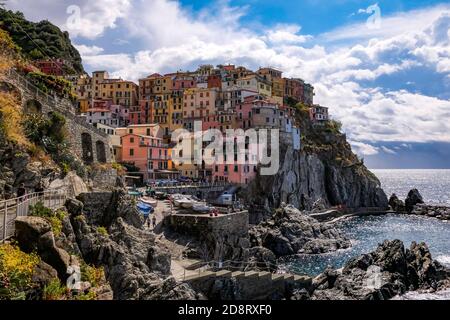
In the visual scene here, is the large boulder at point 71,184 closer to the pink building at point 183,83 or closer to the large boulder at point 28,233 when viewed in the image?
the large boulder at point 28,233

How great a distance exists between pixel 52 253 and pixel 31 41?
335ft

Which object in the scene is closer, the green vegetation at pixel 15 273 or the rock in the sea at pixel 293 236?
the green vegetation at pixel 15 273

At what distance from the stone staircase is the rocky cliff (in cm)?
4207

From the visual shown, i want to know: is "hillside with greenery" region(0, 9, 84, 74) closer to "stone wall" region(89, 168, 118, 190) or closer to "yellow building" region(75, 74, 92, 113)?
"yellow building" region(75, 74, 92, 113)

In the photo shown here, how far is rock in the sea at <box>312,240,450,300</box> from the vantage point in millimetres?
32156

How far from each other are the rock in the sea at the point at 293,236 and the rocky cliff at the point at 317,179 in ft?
37.2

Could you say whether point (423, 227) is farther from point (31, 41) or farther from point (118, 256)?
point (31, 41)

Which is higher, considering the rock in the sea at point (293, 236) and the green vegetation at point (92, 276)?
the green vegetation at point (92, 276)

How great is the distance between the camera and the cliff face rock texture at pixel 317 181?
7731 cm

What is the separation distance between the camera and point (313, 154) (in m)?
93.6

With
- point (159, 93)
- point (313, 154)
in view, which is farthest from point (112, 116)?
point (313, 154)

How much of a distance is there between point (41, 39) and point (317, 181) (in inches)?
2938

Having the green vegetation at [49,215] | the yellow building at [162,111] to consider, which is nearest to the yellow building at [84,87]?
the yellow building at [162,111]

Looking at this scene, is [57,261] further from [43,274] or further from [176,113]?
[176,113]
